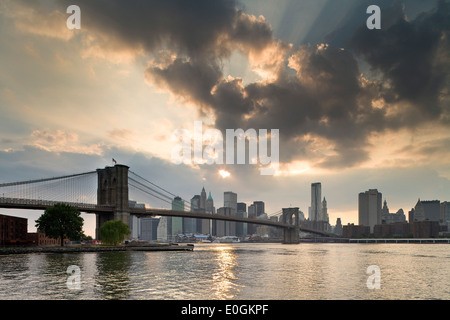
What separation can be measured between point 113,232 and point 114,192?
2237 cm

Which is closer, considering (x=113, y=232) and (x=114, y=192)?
(x=113, y=232)

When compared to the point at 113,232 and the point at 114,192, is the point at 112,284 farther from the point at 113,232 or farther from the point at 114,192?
the point at 114,192

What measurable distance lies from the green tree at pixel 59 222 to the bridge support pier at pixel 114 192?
74.7ft

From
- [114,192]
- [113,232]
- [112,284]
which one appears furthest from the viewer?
[114,192]

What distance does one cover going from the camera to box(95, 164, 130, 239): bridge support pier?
119250 millimetres

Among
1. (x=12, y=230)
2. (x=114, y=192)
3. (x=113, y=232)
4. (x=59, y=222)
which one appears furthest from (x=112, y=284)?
(x=12, y=230)

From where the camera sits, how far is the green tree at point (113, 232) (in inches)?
4023

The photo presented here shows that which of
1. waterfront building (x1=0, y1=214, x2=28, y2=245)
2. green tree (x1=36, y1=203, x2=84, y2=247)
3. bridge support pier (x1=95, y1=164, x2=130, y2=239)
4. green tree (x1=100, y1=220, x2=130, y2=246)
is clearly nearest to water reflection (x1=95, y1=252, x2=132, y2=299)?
green tree (x1=36, y1=203, x2=84, y2=247)

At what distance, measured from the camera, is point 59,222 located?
93.8 meters

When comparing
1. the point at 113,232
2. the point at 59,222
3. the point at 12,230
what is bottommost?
the point at 12,230

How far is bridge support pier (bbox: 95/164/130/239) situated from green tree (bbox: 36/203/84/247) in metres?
22.8

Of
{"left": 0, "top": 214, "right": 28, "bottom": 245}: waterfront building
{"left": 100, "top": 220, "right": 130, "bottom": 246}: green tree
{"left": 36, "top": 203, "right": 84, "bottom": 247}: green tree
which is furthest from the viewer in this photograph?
{"left": 0, "top": 214, "right": 28, "bottom": 245}: waterfront building

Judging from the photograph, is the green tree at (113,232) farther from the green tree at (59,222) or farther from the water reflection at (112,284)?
the water reflection at (112,284)

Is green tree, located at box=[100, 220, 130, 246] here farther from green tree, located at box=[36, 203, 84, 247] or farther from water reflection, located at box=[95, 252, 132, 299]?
water reflection, located at box=[95, 252, 132, 299]
